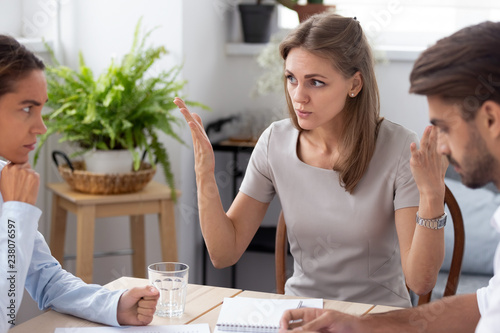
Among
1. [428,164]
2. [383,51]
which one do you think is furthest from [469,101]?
[383,51]

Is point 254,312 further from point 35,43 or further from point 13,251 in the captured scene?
point 35,43

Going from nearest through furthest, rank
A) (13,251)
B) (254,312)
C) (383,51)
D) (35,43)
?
(13,251), (254,312), (35,43), (383,51)

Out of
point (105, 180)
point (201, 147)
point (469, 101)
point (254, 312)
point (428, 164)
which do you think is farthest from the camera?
point (105, 180)

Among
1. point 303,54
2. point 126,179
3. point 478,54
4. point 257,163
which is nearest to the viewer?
point 478,54

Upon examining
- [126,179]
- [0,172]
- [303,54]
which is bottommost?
[126,179]

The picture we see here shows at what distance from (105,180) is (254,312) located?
1.21 m

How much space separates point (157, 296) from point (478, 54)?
72 cm

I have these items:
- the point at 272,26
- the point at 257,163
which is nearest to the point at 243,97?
the point at 272,26

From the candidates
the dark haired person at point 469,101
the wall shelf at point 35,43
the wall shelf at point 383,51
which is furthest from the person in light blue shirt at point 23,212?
the wall shelf at point 383,51

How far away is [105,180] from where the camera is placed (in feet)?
7.80

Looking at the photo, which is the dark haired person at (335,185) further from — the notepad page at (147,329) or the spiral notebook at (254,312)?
the notepad page at (147,329)

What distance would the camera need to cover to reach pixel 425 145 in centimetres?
150

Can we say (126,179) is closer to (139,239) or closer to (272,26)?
(139,239)

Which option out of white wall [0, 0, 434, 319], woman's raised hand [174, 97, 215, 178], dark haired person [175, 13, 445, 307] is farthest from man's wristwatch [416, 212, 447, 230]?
white wall [0, 0, 434, 319]
